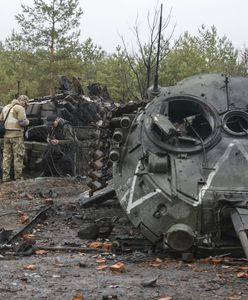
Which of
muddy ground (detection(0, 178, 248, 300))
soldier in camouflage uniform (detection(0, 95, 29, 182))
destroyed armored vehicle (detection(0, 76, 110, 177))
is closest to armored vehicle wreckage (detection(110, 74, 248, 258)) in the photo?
muddy ground (detection(0, 178, 248, 300))

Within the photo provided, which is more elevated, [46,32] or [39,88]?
[46,32]

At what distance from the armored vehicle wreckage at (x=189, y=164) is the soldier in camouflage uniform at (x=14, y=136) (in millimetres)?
7340

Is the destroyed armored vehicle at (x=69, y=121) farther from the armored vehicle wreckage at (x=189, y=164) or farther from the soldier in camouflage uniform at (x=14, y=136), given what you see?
the armored vehicle wreckage at (x=189, y=164)

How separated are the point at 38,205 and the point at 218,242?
497 centimetres

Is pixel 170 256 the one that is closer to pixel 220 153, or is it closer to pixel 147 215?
pixel 147 215

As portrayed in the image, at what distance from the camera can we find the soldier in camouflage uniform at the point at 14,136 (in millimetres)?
15031

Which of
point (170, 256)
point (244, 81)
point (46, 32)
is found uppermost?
point (46, 32)

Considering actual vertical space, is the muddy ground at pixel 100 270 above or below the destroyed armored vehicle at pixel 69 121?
below

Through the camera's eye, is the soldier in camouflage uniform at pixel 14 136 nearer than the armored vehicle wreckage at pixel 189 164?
No

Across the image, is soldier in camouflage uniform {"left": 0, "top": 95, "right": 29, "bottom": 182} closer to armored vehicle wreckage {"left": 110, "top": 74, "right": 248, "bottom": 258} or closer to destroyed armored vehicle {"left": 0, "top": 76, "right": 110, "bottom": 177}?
destroyed armored vehicle {"left": 0, "top": 76, "right": 110, "bottom": 177}

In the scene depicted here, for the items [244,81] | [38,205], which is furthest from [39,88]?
[244,81]

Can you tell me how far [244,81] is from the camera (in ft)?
27.3

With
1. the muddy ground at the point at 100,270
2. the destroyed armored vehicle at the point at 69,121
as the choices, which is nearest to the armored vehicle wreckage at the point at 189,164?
the muddy ground at the point at 100,270

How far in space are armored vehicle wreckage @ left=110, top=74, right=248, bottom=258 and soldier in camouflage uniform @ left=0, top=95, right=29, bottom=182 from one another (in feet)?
24.1
